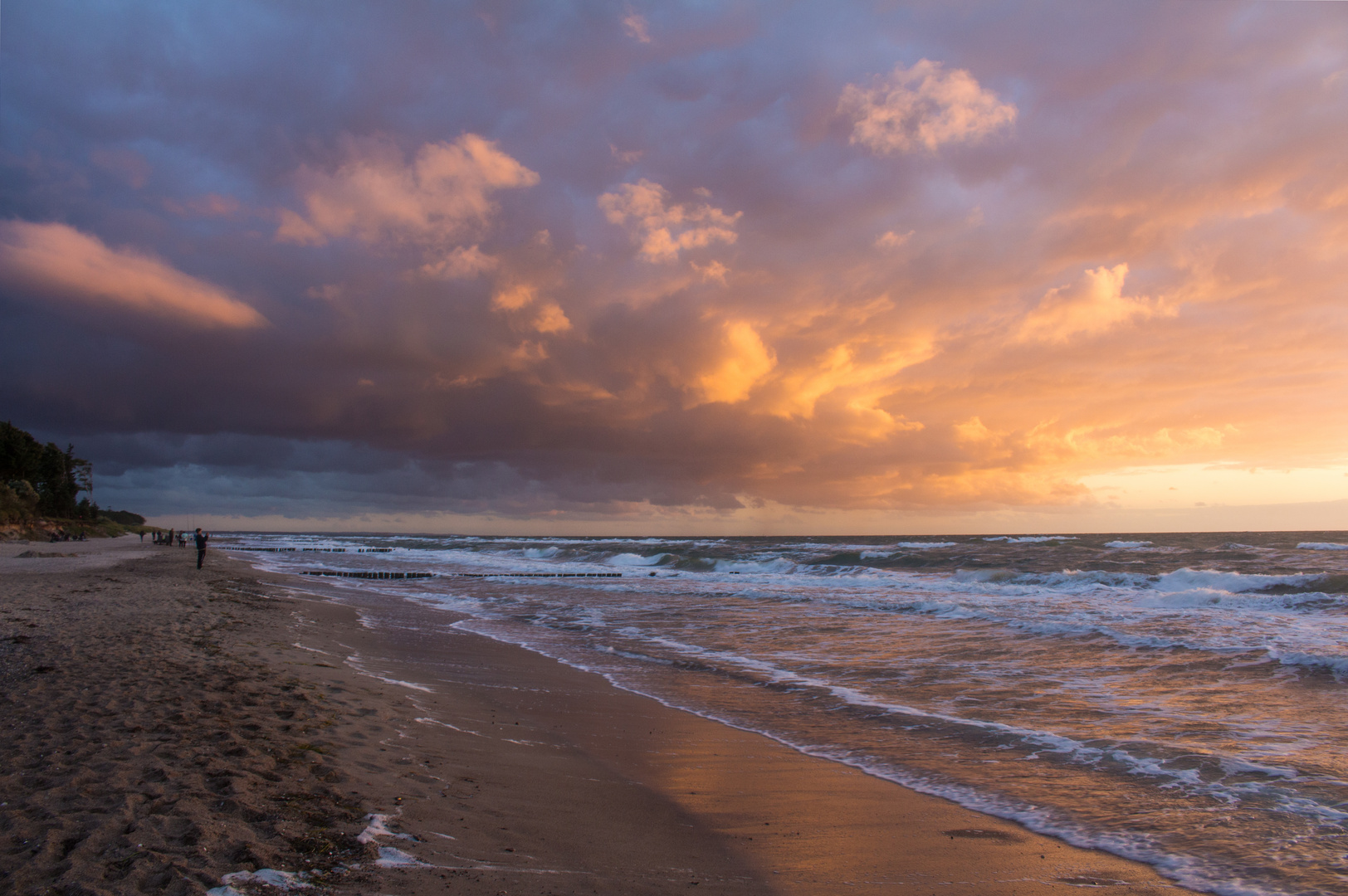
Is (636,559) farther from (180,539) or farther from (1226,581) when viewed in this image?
(180,539)

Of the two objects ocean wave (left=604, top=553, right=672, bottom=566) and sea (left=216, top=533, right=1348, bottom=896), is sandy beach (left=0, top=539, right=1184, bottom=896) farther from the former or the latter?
ocean wave (left=604, top=553, right=672, bottom=566)

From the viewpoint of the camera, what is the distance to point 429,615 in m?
21.3

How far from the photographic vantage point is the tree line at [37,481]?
6438cm

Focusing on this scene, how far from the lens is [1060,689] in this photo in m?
10.9

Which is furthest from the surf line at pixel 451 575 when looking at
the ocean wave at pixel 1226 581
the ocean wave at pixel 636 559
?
the ocean wave at pixel 1226 581

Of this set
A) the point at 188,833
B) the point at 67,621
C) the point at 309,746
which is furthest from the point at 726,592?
the point at 188,833

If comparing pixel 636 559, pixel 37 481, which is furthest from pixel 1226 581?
pixel 37 481

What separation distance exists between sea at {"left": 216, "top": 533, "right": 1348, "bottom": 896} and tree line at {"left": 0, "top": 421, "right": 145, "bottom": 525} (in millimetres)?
62444

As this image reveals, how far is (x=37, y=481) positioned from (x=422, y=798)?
112 metres

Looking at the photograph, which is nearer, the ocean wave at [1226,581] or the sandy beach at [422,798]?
the sandy beach at [422,798]

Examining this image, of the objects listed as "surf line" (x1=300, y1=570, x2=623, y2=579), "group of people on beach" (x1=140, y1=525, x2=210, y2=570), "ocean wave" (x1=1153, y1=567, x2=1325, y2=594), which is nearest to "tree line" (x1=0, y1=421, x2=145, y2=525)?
"group of people on beach" (x1=140, y1=525, x2=210, y2=570)

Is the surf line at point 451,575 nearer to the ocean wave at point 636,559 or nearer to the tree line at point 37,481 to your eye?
the ocean wave at point 636,559

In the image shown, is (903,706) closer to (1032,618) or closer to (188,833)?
(188,833)

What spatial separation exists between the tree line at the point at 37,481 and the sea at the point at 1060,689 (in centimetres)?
6244
